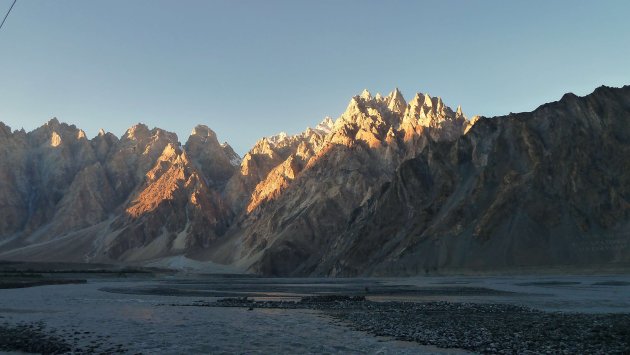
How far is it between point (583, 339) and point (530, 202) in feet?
409

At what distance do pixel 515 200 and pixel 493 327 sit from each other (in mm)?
122038

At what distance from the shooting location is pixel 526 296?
64.2 m

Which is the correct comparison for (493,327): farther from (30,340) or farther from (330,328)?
(30,340)

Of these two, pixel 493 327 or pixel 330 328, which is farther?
pixel 330 328

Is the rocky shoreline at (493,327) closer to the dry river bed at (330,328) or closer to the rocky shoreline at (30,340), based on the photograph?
the dry river bed at (330,328)

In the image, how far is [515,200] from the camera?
149625 millimetres

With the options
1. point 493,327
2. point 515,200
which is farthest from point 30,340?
point 515,200

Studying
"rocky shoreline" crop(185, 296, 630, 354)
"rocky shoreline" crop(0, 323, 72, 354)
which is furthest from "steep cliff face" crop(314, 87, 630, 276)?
"rocky shoreline" crop(0, 323, 72, 354)

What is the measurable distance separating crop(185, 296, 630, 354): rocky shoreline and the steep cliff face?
3560 inches

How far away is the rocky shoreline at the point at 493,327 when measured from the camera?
1112 inches

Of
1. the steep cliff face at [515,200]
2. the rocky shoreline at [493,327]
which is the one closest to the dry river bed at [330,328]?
the rocky shoreline at [493,327]

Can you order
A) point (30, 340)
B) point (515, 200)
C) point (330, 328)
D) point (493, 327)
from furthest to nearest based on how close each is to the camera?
point (515, 200)
point (330, 328)
point (493, 327)
point (30, 340)

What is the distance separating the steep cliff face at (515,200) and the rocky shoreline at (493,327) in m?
90.4

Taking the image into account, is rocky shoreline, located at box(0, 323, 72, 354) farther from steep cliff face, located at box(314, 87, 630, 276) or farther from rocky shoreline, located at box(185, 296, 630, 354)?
steep cliff face, located at box(314, 87, 630, 276)
